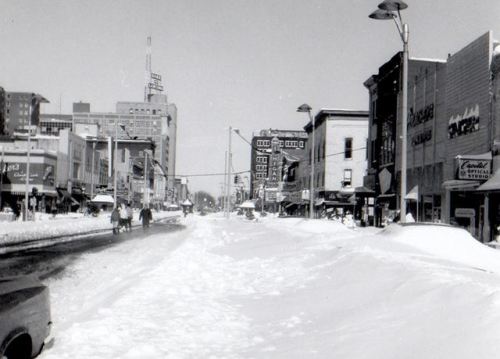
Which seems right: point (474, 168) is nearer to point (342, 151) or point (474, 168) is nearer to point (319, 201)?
point (342, 151)

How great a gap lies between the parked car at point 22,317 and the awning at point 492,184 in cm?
2046

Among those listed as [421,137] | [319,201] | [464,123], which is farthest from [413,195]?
[319,201]

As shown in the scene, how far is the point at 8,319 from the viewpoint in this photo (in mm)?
4762

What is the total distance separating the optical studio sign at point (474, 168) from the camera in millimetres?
24281

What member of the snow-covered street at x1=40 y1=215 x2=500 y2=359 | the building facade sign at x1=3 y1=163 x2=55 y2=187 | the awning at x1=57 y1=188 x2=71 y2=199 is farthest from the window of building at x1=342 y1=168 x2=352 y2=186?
the snow-covered street at x1=40 y1=215 x2=500 y2=359

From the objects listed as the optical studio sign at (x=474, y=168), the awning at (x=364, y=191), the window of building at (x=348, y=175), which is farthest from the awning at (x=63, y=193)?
the optical studio sign at (x=474, y=168)

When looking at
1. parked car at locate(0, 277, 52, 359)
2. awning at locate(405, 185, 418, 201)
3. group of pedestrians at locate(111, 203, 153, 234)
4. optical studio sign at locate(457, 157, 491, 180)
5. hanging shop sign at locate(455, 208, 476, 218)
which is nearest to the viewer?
parked car at locate(0, 277, 52, 359)

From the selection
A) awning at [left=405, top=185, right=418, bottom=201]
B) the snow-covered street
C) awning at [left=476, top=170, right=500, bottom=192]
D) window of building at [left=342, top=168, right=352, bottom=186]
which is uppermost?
window of building at [left=342, top=168, right=352, bottom=186]

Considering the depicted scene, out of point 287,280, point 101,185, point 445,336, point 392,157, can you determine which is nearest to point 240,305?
point 287,280

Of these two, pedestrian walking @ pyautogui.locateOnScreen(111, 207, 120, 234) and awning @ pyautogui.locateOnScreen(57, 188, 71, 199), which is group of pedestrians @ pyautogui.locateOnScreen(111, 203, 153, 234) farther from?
awning @ pyautogui.locateOnScreen(57, 188, 71, 199)

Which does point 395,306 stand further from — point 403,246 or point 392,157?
point 392,157

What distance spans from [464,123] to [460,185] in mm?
2911

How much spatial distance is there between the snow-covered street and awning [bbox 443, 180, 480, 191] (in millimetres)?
12570

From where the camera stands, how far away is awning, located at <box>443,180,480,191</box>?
1030 inches
